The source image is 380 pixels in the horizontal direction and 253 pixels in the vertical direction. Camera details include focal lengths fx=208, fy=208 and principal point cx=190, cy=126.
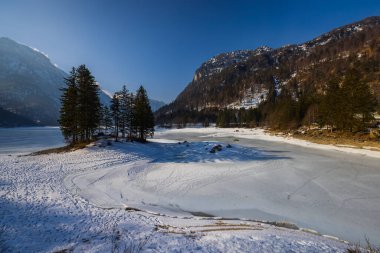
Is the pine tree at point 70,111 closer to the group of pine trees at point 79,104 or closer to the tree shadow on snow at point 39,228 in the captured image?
the group of pine trees at point 79,104

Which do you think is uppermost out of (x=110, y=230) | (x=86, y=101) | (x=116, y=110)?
(x=86, y=101)

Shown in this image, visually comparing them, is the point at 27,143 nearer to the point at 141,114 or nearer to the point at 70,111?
the point at 70,111

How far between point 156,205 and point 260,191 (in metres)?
7.81

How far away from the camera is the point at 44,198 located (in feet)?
45.7

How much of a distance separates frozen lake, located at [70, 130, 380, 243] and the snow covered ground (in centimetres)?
8

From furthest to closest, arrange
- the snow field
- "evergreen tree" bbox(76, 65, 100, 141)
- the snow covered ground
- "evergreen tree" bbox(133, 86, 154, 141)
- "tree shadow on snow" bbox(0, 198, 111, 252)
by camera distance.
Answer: "evergreen tree" bbox(133, 86, 154, 141) → "evergreen tree" bbox(76, 65, 100, 141) → "tree shadow on snow" bbox(0, 198, 111, 252) → the snow covered ground → the snow field

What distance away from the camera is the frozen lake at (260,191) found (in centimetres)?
1111

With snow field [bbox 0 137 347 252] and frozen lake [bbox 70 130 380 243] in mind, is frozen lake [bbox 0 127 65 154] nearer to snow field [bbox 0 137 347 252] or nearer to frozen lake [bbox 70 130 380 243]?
A: frozen lake [bbox 70 130 380 243]

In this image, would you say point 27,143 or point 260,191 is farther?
point 27,143

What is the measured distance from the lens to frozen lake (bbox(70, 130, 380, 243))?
11.1m

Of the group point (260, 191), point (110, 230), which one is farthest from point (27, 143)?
point (260, 191)

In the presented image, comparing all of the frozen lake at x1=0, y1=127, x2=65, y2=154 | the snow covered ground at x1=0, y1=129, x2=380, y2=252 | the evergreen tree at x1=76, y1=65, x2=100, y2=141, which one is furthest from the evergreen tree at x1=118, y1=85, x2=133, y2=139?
the snow covered ground at x1=0, y1=129, x2=380, y2=252

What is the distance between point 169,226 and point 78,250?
393 centimetres

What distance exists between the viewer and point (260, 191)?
51.6 ft
